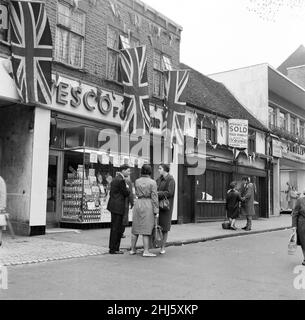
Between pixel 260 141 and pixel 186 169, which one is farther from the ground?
pixel 260 141

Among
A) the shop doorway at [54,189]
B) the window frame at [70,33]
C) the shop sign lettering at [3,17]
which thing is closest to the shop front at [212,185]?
the shop doorway at [54,189]

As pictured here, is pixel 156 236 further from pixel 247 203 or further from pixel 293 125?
pixel 293 125

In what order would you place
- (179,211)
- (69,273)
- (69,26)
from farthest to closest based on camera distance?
(179,211) < (69,26) < (69,273)

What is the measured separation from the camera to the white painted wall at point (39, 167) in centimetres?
1123

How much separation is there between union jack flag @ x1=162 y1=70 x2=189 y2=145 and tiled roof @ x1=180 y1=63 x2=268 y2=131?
66.2 inches

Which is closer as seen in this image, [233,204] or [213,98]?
[233,204]

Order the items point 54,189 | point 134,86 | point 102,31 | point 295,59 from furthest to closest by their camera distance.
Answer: point 295,59, point 134,86, point 102,31, point 54,189

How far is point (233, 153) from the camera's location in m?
20.4

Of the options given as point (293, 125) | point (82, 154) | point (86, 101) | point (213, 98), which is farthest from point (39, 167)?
point (293, 125)

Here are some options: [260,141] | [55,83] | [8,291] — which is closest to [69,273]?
[8,291]

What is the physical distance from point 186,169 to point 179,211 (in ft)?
5.57

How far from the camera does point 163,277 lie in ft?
22.8

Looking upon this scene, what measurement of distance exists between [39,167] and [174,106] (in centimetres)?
653
